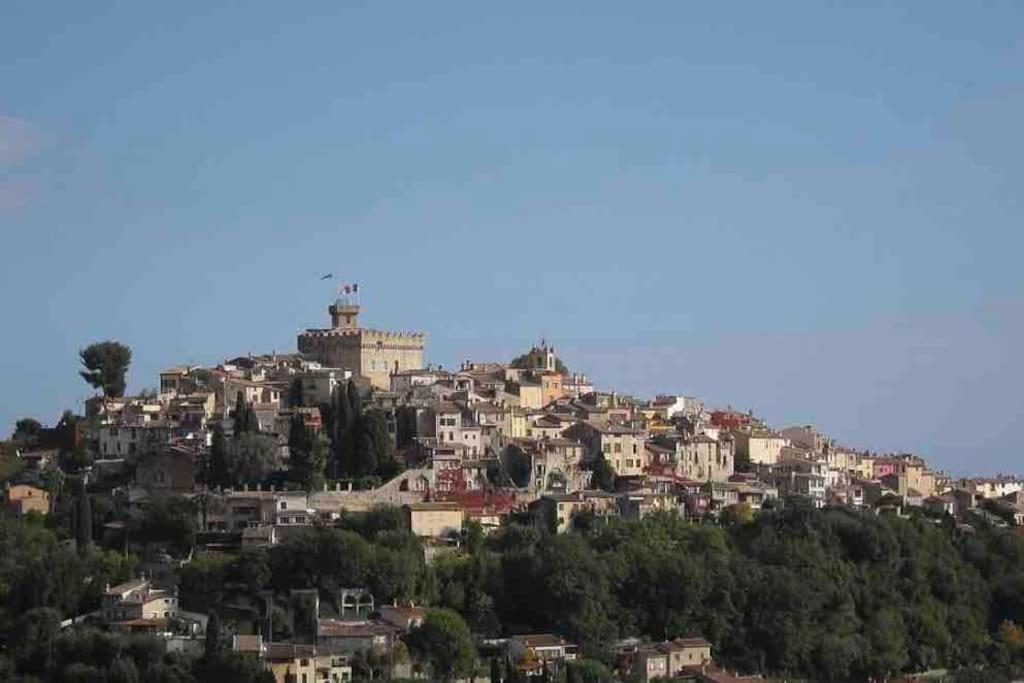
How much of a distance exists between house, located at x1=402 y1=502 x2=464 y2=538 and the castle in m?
13.0

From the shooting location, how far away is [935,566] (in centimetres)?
6166

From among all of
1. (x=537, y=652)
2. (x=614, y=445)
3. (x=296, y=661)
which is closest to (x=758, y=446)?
(x=614, y=445)

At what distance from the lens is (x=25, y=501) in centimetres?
5488

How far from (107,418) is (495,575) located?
14638mm

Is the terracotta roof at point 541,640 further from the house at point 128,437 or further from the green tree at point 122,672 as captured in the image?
the house at point 128,437

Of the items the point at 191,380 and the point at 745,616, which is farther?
the point at 191,380

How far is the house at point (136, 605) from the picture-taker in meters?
47.6

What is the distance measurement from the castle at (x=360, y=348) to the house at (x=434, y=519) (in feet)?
42.6

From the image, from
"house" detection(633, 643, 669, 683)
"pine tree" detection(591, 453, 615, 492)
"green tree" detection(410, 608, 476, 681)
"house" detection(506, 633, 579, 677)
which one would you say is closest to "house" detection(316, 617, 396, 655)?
"green tree" detection(410, 608, 476, 681)

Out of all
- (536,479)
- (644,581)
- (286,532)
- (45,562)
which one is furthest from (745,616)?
(45,562)

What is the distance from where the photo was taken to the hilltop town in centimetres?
4794

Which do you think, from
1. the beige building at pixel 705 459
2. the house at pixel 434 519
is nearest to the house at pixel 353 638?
the house at pixel 434 519

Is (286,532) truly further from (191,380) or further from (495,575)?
(191,380)

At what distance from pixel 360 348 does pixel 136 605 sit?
1983 centimetres
